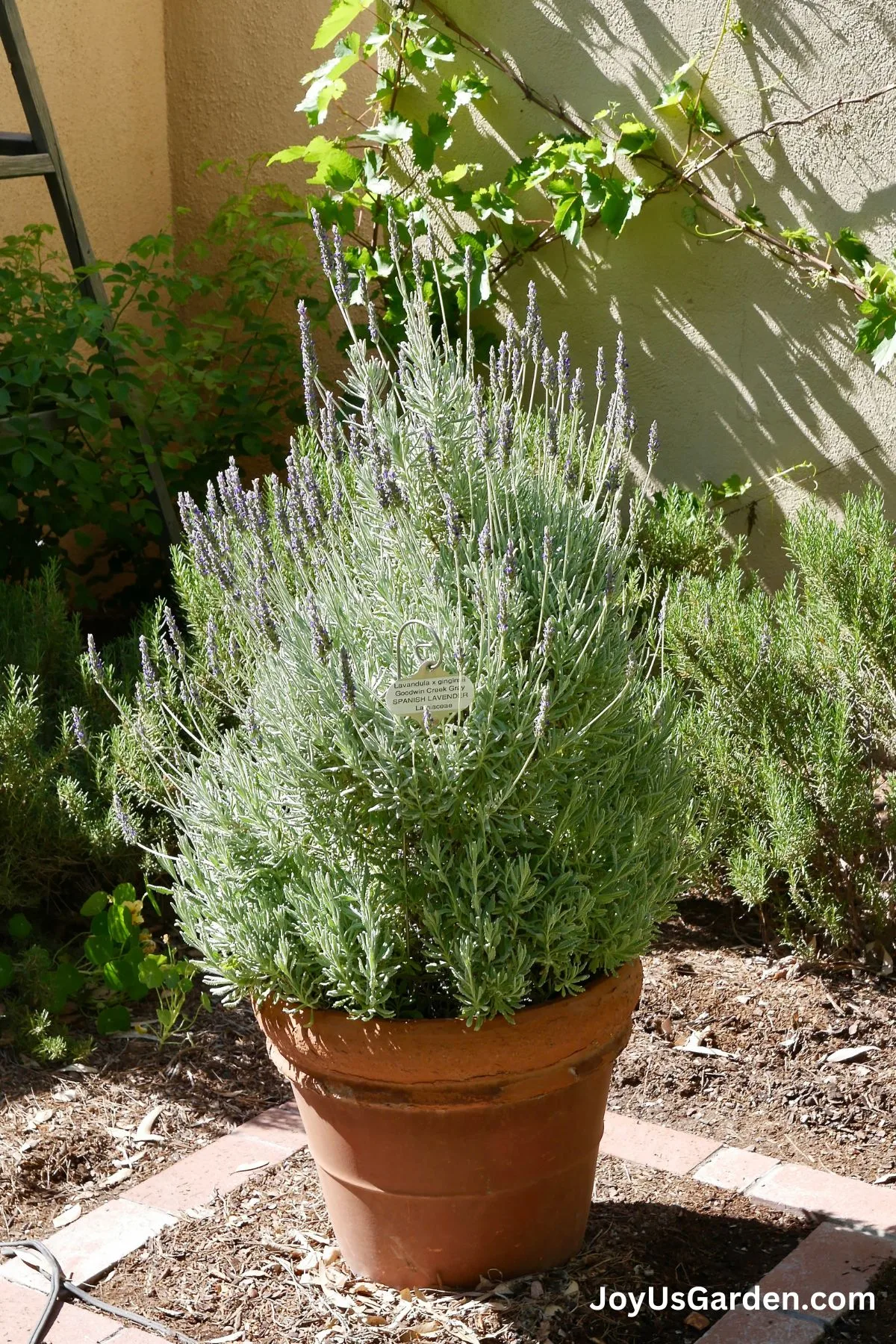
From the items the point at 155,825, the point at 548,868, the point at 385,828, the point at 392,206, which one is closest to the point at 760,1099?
the point at 548,868

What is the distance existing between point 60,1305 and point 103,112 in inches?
196

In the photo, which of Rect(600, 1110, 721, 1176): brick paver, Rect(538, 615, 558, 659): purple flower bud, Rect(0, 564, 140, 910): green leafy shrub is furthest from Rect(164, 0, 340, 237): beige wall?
Rect(600, 1110, 721, 1176): brick paver

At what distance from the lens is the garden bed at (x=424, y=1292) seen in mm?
2191

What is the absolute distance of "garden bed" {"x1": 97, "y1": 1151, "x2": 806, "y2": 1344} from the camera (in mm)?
2191

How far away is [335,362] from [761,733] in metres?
2.96

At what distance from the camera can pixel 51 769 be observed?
3.49 meters

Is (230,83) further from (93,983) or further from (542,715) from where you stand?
(542,715)

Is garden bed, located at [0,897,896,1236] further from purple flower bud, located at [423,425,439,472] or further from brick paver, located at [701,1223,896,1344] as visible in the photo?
purple flower bud, located at [423,425,439,472]

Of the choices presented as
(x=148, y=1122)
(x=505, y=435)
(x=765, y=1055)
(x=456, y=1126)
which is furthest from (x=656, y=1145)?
(x=505, y=435)

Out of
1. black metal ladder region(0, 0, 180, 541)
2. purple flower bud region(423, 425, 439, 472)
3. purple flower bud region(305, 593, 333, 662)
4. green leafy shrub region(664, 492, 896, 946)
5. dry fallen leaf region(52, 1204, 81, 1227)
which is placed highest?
black metal ladder region(0, 0, 180, 541)

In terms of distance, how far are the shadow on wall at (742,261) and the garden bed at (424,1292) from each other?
2617 millimetres

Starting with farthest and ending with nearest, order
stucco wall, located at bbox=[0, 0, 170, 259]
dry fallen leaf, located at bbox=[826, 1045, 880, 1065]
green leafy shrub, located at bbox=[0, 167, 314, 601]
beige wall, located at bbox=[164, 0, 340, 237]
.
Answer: beige wall, located at bbox=[164, 0, 340, 237] < stucco wall, located at bbox=[0, 0, 170, 259] < green leafy shrub, located at bbox=[0, 167, 314, 601] < dry fallen leaf, located at bbox=[826, 1045, 880, 1065]

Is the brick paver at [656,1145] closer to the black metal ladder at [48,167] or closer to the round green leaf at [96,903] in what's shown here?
the round green leaf at [96,903]

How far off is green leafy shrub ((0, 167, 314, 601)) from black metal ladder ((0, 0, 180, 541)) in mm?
57
